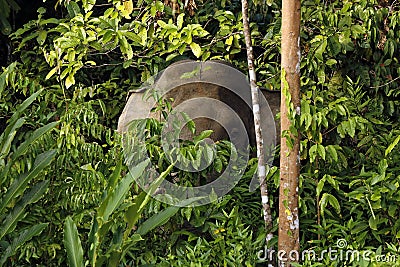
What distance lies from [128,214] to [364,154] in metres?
1.66

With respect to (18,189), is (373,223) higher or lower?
lower

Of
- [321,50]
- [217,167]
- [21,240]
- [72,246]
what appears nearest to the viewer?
[72,246]

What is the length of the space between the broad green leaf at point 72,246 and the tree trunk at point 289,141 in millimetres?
1018

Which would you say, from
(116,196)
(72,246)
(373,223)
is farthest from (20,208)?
A: (373,223)

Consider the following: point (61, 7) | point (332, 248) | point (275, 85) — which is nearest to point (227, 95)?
point (275, 85)

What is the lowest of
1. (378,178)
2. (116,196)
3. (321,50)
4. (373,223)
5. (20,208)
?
(373,223)

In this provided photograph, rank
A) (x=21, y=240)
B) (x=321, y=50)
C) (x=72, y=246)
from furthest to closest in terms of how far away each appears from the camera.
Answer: (x=321, y=50), (x=21, y=240), (x=72, y=246)

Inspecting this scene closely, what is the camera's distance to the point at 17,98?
529 centimetres

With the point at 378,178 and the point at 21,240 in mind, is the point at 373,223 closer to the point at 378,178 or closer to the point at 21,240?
the point at 378,178

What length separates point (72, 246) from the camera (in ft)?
9.74

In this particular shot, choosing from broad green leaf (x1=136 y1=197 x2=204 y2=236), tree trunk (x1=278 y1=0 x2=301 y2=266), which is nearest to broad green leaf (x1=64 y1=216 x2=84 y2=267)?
broad green leaf (x1=136 y1=197 x2=204 y2=236)

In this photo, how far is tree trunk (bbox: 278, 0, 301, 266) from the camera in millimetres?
3154

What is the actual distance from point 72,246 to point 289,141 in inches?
46.8

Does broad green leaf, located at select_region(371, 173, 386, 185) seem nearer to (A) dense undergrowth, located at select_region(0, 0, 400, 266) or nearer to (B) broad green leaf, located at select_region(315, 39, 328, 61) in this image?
(A) dense undergrowth, located at select_region(0, 0, 400, 266)
